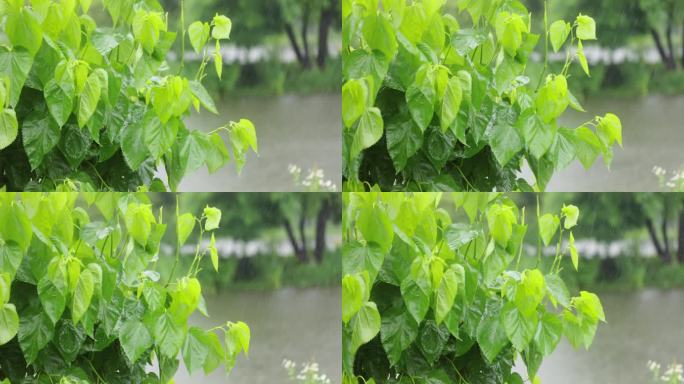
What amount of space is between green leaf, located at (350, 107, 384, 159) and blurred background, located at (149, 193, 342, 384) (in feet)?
0.61

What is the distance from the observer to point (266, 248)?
2.74m

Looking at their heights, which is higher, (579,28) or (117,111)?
(579,28)

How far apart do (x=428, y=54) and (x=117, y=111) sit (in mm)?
720

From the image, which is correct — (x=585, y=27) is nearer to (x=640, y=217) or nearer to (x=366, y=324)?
(x=640, y=217)

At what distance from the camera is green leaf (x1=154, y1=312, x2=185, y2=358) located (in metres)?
2.65

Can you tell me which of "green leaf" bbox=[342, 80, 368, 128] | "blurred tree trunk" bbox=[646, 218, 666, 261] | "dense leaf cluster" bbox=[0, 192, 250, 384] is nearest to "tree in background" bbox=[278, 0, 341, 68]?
"green leaf" bbox=[342, 80, 368, 128]

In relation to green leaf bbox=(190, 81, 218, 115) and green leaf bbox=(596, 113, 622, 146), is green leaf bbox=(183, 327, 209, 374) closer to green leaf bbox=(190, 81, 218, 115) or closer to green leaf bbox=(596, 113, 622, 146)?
green leaf bbox=(190, 81, 218, 115)

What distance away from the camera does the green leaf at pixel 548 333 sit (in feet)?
8.77

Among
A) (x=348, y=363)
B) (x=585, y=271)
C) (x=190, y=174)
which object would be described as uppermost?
(x=190, y=174)

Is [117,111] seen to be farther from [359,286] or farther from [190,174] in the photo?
[359,286]

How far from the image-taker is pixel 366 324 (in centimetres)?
262

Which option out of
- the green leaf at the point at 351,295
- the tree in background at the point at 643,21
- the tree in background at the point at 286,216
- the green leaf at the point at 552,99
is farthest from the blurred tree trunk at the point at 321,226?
the tree in background at the point at 643,21

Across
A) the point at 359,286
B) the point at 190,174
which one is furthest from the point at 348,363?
the point at 190,174

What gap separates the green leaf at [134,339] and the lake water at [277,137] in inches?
13.0
